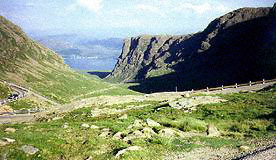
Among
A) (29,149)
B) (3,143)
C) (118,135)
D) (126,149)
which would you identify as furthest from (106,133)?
(3,143)

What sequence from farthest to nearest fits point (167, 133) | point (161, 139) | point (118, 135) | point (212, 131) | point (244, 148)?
1. point (212, 131)
2. point (167, 133)
3. point (118, 135)
4. point (161, 139)
5. point (244, 148)

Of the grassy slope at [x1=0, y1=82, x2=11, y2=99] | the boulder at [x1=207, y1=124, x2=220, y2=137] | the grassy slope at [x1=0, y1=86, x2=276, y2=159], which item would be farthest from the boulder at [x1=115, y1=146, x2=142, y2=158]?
the grassy slope at [x1=0, y1=82, x2=11, y2=99]

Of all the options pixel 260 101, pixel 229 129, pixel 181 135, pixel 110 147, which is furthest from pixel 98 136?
pixel 260 101

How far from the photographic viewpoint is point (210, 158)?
2048 cm

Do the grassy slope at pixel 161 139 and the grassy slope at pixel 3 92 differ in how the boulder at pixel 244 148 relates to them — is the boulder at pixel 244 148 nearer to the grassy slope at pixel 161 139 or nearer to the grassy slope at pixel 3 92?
the grassy slope at pixel 161 139

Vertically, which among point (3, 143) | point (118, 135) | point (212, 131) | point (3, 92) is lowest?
point (3, 92)

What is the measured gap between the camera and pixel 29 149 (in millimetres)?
21031

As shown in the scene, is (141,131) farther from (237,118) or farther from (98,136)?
(237,118)

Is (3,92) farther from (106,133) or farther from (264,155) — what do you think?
(264,155)

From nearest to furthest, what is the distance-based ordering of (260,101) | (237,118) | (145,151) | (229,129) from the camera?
1. (145,151)
2. (229,129)
3. (237,118)
4. (260,101)

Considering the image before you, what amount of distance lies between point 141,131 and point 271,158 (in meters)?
13.1

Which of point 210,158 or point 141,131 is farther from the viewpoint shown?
point 141,131

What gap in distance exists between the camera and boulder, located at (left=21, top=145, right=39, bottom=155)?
2054 cm

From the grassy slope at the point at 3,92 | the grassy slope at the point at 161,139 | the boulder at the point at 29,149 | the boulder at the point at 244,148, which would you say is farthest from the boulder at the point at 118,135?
the grassy slope at the point at 3,92
